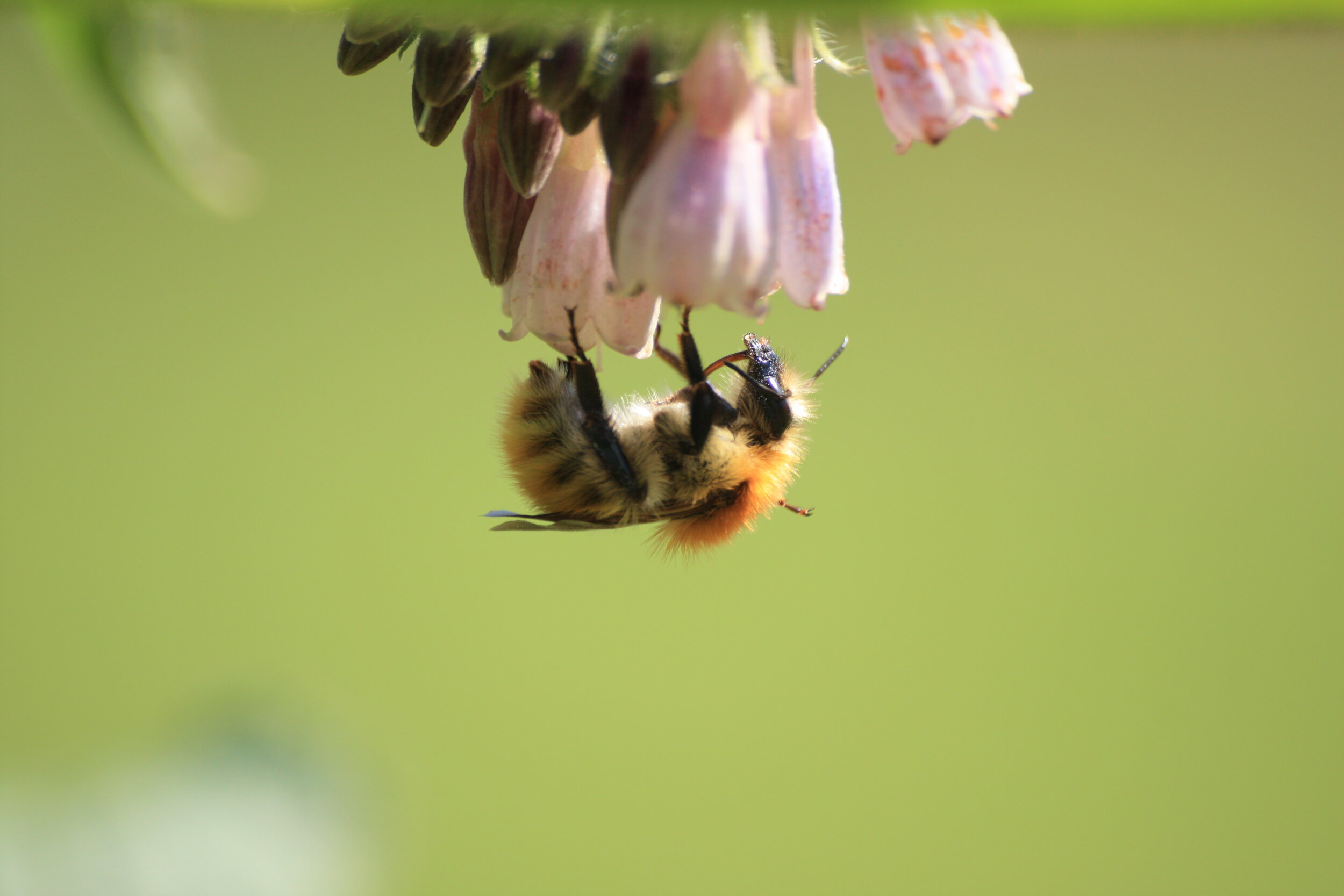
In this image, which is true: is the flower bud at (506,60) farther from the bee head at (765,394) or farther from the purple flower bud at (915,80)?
→ the bee head at (765,394)

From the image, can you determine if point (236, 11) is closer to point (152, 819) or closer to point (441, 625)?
point (152, 819)

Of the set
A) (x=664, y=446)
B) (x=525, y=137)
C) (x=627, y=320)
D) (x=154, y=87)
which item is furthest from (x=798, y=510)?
(x=154, y=87)

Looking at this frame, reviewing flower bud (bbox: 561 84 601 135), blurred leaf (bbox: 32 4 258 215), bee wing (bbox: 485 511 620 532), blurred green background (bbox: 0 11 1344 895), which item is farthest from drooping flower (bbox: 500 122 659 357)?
blurred green background (bbox: 0 11 1344 895)

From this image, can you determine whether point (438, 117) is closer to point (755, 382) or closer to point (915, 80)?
point (915, 80)

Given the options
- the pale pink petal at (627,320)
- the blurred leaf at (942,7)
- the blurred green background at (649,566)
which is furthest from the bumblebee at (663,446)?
the blurred green background at (649,566)

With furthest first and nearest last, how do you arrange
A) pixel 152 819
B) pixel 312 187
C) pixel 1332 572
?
pixel 1332 572 < pixel 312 187 < pixel 152 819

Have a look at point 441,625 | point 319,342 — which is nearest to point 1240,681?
point 441,625
